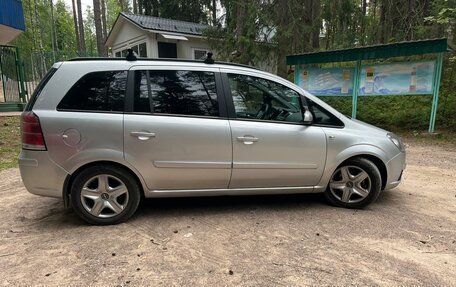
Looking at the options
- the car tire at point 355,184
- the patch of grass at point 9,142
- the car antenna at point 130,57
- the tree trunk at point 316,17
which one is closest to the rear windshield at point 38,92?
the car antenna at point 130,57

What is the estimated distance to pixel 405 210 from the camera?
4.19 m

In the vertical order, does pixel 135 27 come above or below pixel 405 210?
above

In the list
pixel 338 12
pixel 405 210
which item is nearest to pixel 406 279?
pixel 405 210

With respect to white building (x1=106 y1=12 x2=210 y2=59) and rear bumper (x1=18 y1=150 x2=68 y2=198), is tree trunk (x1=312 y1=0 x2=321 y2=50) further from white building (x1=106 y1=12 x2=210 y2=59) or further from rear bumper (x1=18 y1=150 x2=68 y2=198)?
rear bumper (x1=18 y1=150 x2=68 y2=198)

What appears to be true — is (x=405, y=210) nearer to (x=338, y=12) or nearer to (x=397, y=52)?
(x=397, y=52)

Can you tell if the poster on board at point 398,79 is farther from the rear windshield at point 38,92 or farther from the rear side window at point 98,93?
the rear windshield at point 38,92

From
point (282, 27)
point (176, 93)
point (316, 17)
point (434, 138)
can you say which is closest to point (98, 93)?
point (176, 93)

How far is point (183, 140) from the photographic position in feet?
12.0

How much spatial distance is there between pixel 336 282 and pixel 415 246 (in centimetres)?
114

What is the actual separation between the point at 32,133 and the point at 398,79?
342 inches

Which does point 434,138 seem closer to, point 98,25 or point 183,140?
point 183,140

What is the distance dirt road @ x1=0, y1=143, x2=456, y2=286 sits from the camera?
274cm

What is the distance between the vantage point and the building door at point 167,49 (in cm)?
1844

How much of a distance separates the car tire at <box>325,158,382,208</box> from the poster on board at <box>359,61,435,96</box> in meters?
5.74
